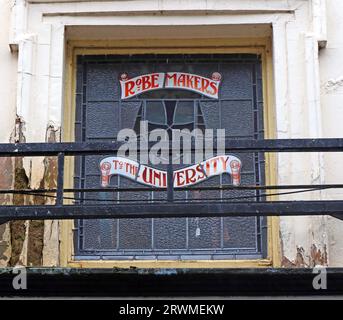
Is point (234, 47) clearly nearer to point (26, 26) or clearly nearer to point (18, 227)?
point (26, 26)

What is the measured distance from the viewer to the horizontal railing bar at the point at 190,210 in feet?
17.9

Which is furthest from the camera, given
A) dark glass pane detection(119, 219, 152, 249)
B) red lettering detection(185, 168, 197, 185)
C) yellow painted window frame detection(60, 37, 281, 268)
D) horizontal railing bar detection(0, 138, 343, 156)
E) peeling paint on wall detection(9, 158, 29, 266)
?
red lettering detection(185, 168, 197, 185)

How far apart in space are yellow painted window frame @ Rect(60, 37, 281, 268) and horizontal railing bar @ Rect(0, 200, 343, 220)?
1.32 metres

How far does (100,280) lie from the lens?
5.64m

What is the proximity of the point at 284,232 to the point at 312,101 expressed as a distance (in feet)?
3.34

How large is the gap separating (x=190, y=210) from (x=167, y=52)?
88.8 inches

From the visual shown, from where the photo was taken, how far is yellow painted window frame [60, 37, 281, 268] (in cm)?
681

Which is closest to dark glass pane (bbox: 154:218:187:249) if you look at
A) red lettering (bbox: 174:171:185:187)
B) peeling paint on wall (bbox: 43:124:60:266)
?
red lettering (bbox: 174:171:185:187)

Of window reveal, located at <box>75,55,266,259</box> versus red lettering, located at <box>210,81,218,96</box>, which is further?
red lettering, located at <box>210,81,218,96</box>

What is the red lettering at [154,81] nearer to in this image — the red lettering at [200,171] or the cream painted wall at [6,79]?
the red lettering at [200,171]

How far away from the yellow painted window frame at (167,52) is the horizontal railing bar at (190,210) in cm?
132

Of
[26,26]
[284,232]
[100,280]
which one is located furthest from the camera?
[26,26]

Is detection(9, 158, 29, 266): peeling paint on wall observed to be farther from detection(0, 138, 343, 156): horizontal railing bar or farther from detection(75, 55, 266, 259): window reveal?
detection(0, 138, 343, 156): horizontal railing bar
